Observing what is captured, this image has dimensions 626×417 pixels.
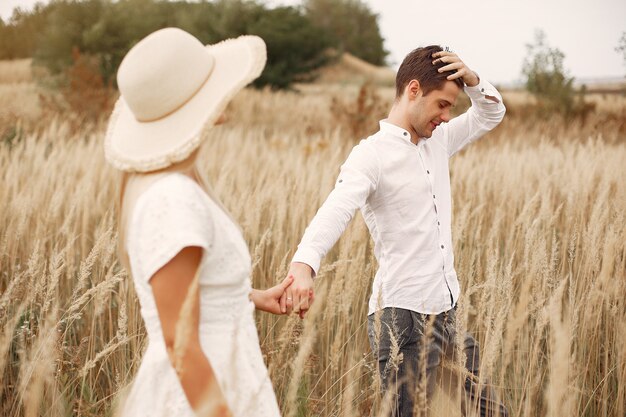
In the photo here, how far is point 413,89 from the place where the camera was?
83.6 inches

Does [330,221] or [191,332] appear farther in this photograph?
[330,221]

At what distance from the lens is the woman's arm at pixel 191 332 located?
1054mm

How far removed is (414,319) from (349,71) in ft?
148

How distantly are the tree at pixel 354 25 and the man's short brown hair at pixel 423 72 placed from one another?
181 ft

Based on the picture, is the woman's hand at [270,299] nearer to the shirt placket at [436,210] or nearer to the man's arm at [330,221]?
the man's arm at [330,221]

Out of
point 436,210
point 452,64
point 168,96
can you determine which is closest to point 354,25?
point 452,64

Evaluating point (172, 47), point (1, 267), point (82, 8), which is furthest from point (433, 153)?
point (82, 8)

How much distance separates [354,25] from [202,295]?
6309 cm

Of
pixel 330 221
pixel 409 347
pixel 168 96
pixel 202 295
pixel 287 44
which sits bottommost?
pixel 287 44

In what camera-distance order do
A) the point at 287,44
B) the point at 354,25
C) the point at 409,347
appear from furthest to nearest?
the point at 354,25
the point at 287,44
the point at 409,347

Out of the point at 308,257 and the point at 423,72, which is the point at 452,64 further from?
the point at 308,257

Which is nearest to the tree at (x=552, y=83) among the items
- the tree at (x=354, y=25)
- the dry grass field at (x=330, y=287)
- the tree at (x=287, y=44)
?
the dry grass field at (x=330, y=287)

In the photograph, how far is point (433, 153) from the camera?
222 centimetres

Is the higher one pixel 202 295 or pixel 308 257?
pixel 202 295
